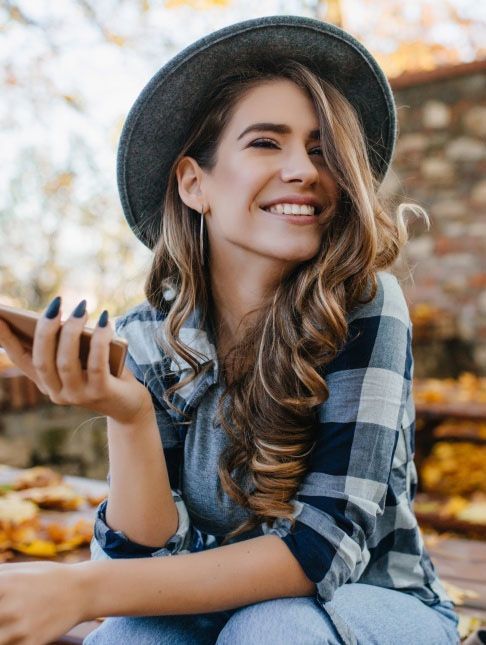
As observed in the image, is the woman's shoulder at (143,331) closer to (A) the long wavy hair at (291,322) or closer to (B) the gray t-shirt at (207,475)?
(A) the long wavy hair at (291,322)

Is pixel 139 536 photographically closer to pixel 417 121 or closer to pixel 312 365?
pixel 312 365

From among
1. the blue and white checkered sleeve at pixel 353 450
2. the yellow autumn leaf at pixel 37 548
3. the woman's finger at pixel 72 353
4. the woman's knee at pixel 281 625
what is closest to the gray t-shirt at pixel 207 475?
the blue and white checkered sleeve at pixel 353 450

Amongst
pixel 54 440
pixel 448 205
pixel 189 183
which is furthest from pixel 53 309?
pixel 448 205

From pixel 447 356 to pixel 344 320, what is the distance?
397cm

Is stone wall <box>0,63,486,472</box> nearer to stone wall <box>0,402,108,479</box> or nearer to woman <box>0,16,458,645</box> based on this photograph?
stone wall <box>0,402,108,479</box>

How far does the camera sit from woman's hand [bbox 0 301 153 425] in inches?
45.9

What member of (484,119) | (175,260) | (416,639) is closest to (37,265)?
(484,119)

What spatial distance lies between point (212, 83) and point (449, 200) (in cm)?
383

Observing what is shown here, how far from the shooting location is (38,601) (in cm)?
122

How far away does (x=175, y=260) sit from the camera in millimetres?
1890

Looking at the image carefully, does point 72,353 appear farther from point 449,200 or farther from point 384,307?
point 449,200

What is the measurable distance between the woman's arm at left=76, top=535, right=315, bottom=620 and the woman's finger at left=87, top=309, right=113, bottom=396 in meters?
0.34

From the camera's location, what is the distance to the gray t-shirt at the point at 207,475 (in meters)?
1.67

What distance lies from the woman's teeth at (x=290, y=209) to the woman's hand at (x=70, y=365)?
0.54 meters
